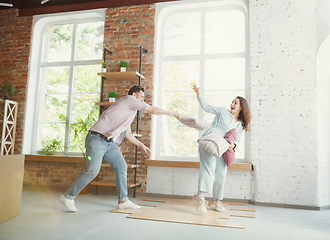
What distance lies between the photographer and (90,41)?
225 inches

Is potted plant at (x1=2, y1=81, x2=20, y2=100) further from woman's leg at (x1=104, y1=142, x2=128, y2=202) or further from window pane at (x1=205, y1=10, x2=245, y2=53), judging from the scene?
window pane at (x1=205, y1=10, x2=245, y2=53)

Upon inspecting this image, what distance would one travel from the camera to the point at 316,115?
4.04 metres

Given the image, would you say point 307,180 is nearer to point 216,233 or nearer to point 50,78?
point 216,233

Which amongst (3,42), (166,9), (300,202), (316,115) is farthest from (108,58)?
(300,202)

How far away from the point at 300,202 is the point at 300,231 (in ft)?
4.73

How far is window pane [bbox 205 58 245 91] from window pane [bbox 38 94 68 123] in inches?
118

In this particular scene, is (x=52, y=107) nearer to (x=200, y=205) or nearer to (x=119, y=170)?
(x=119, y=170)

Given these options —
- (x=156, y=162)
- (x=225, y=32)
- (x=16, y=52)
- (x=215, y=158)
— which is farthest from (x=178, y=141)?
(x=16, y=52)

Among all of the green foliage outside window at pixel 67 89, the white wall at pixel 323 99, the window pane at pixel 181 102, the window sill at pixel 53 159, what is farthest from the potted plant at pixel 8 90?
the white wall at pixel 323 99

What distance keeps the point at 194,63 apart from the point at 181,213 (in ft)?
9.28

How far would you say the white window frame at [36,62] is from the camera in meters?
5.65

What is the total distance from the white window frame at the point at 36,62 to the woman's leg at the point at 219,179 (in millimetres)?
3387

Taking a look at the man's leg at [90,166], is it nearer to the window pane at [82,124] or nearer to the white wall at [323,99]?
the window pane at [82,124]

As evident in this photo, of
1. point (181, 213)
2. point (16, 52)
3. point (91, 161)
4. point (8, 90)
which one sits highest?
point (16, 52)
